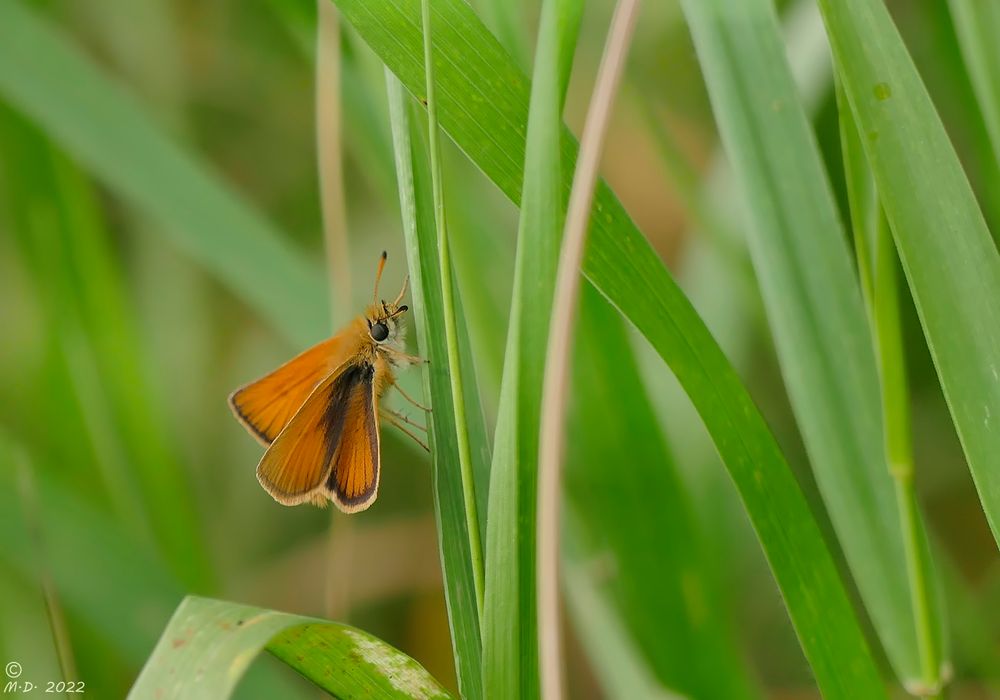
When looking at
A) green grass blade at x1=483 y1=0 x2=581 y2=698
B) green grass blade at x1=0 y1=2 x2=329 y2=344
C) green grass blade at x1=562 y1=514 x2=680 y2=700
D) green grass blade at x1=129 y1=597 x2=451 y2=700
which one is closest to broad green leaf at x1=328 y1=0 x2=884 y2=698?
green grass blade at x1=483 y1=0 x2=581 y2=698

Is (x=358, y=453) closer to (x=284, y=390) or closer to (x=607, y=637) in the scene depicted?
(x=284, y=390)

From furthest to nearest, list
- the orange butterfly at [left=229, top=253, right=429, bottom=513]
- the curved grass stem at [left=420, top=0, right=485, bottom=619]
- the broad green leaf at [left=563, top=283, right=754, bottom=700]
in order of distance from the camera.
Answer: the broad green leaf at [left=563, top=283, right=754, bottom=700] → the orange butterfly at [left=229, top=253, right=429, bottom=513] → the curved grass stem at [left=420, top=0, right=485, bottom=619]

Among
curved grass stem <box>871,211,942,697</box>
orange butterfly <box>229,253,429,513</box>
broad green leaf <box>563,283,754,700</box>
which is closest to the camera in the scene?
curved grass stem <box>871,211,942,697</box>

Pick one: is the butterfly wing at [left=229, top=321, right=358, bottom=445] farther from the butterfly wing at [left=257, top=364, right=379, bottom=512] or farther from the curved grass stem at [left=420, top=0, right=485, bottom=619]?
the curved grass stem at [left=420, top=0, right=485, bottom=619]

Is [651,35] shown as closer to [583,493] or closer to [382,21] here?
[583,493]

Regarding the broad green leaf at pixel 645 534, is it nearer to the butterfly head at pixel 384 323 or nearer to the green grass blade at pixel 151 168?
the butterfly head at pixel 384 323

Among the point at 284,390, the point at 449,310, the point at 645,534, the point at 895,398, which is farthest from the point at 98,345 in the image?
the point at 895,398
